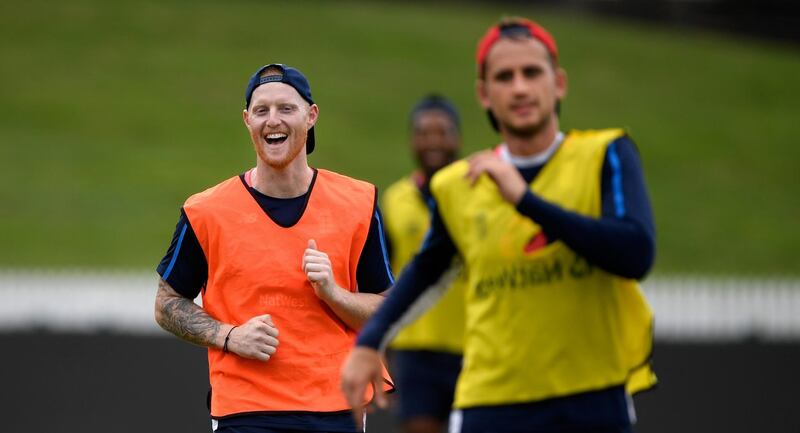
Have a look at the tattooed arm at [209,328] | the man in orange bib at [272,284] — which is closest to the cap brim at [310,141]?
the man in orange bib at [272,284]

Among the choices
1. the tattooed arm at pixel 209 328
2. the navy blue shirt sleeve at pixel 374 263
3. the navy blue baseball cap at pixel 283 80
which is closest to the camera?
the tattooed arm at pixel 209 328

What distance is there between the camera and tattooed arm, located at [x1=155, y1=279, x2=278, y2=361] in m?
5.26

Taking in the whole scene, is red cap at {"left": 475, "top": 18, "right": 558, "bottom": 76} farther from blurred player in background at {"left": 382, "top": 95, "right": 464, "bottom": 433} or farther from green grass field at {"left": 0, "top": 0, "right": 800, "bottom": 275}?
green grass field at {"left": 0, "top": 0, "right": 800, "bottom": 275}

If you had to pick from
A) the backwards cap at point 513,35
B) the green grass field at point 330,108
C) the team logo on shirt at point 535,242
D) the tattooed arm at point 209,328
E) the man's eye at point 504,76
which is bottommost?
the tattooed arm at point 209,328

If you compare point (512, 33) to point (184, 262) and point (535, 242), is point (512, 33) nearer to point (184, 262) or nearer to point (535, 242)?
point (535, 242)

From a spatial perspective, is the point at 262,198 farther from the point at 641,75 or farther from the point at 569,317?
the point at 641,75

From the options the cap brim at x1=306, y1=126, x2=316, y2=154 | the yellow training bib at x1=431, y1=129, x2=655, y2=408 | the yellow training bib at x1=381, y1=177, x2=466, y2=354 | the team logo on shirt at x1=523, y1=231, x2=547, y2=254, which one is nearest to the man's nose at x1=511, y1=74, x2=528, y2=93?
the yellow training bib at x1=431, y1=129, x2=655, y2=408

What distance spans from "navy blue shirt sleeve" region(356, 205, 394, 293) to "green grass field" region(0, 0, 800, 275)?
71.4 feet

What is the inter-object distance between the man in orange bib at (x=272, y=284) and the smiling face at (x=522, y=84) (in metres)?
1.03

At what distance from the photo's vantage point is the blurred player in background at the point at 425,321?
10.1m

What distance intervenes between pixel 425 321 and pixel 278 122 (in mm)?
4962

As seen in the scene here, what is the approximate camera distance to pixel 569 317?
458 centimetres

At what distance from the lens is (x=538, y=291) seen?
4609 mm

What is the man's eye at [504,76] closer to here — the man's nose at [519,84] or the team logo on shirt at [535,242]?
the man's nose at [519,84]
